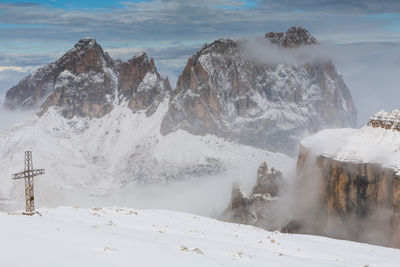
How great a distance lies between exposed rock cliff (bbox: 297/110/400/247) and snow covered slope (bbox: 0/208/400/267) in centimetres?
3143

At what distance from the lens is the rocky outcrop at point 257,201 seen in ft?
381

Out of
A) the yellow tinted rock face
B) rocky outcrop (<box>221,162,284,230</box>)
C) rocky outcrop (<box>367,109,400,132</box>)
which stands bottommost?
rocky outcrop (<box>221,162,284,230</box>)

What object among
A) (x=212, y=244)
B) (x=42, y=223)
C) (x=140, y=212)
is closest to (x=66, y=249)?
(x=42, y=223)

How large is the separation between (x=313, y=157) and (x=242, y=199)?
46.9m

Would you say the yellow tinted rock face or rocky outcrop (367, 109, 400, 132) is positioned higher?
rocky outcrop (367, 109, 400, 132)

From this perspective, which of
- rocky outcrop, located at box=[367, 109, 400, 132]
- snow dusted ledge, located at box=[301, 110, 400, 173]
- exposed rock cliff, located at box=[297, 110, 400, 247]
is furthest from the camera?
rocky outcrop, located at box=[367, 109, 400, 132]

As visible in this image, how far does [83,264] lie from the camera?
14273 millimetres

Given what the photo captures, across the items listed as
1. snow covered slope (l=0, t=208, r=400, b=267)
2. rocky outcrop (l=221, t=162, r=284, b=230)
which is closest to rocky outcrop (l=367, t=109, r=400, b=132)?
snow covered slope (l=0, t=208, r=400, b=267)

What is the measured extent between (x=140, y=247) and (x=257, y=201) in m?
106

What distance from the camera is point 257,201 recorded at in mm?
120250

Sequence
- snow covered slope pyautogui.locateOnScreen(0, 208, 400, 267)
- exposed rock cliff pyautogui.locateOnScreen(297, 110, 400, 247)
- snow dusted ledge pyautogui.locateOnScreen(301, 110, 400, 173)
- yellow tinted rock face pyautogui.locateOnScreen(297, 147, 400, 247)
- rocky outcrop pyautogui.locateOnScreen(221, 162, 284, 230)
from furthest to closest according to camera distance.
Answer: rocky outcrop pyautogui.locateOnScreen(221, 162, 284, 230)
snow dusted ledge pyautogui.locateOnScreen(301, 110, 400, 173)
exposed rock cliff pyautogui.locateOnScreen(297, 110, 400, 247)
yellow tinted rock face pyautogui.locateOnScreen(297, 147, 400, 247)
snow covered slope pyautogui.locateOnScreen(0, 208, 400, 267)

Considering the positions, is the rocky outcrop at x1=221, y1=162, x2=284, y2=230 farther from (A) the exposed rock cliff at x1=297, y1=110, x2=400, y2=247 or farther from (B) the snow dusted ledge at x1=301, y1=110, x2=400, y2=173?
(B) the snow dusted ledge at x1=301, y1=110, x2=400, y2=173

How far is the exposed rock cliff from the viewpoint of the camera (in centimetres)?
5822

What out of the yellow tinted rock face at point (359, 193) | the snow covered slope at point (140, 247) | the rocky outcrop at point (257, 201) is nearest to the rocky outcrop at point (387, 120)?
the yellow tinted rock face at point (359, 193)
